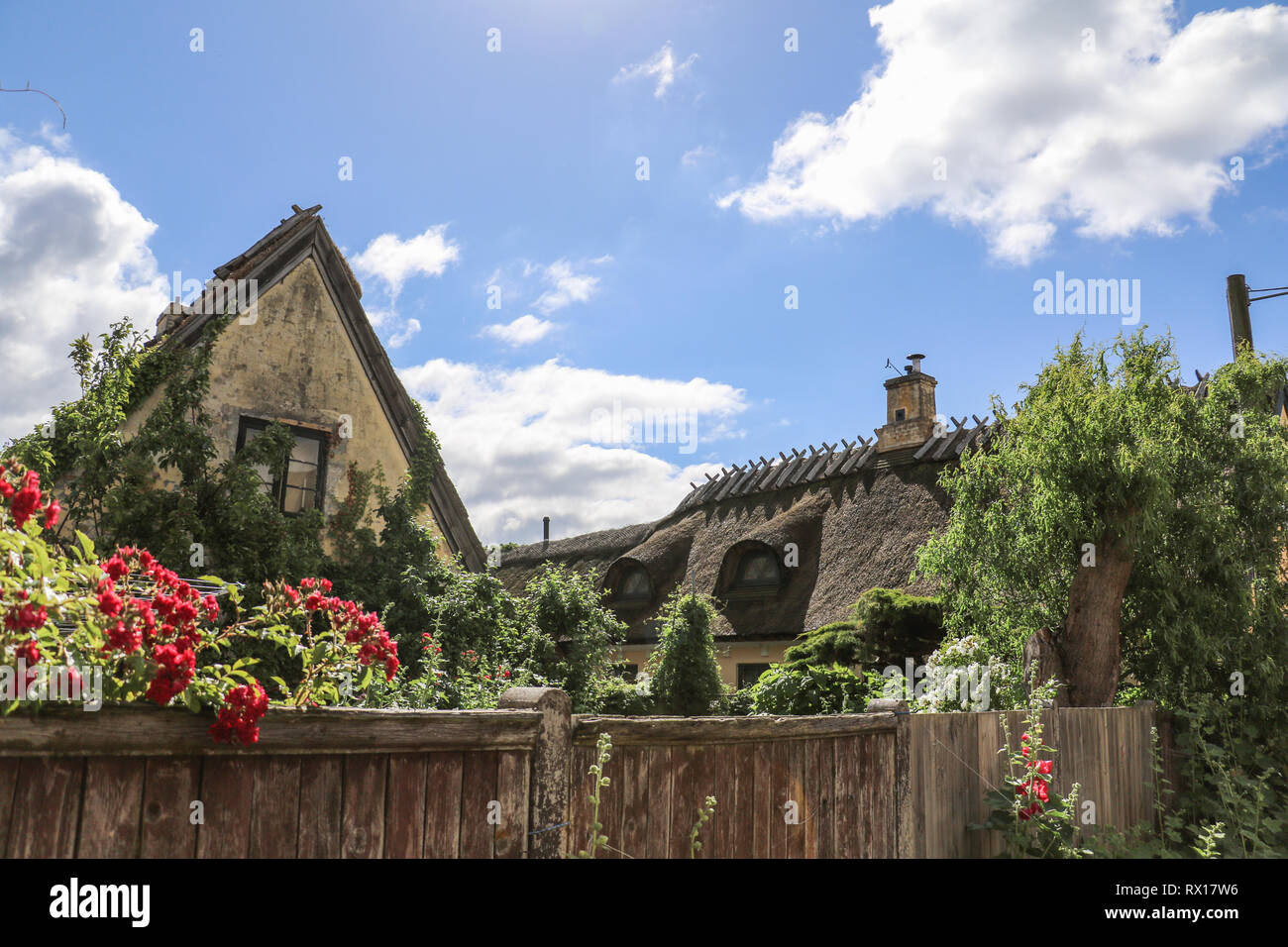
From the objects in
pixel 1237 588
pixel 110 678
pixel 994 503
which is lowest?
pixel 110 678

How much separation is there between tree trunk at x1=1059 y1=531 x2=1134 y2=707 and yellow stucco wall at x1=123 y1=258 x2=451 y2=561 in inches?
322

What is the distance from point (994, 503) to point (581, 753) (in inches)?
286

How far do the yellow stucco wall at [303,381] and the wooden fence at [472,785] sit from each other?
896 cm

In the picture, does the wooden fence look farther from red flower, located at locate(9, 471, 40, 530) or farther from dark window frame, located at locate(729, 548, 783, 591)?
dark window frame, located at locate(729, 548, 783, 591)

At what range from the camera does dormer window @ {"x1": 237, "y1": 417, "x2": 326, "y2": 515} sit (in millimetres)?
11930

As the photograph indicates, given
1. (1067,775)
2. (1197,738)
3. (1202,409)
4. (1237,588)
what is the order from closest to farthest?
(1067,775), (1197,738), (1237,588), (1202,409)

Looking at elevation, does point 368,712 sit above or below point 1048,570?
below

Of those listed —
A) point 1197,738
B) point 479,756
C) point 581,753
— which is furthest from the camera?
point 1197,738

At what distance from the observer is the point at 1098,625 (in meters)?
8.73

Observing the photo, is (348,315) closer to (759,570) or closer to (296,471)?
(296,471)

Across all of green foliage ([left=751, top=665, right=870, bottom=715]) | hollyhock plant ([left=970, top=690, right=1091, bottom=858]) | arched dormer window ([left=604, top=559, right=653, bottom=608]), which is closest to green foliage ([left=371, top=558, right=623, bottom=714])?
green foliage ([left=751, top=665, right=870, bottom=715])
